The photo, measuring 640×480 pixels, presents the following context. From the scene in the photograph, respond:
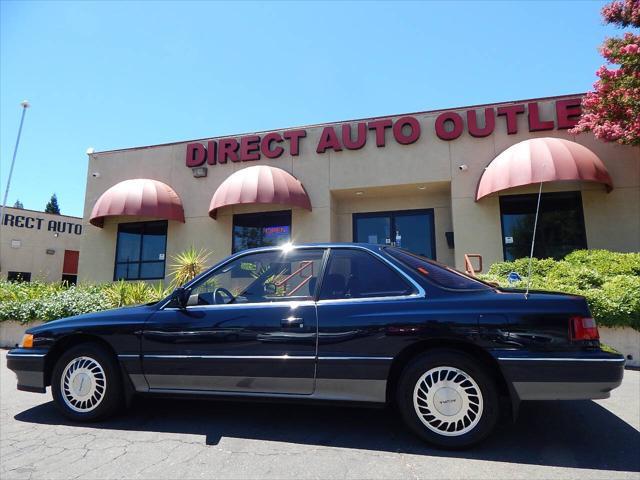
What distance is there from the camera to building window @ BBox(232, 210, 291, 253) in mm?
12734

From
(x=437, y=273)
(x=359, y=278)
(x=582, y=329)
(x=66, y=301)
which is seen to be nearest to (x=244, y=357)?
(x=359, y=278)

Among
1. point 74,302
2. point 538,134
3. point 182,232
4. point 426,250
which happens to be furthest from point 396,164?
point 74,302

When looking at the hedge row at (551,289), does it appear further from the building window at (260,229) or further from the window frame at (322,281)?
the window frame at (322,281)

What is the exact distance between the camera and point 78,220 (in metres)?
29.5

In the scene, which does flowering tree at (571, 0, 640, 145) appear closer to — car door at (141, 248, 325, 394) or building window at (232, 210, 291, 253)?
building window at (232, 210, 291, 253)

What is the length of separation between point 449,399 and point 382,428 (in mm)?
768

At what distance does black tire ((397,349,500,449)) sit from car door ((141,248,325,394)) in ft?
2.58

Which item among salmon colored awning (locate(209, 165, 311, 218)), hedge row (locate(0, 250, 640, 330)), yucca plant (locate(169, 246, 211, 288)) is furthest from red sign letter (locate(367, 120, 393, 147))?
yucca plant (locate(169, 246, 211, 288))

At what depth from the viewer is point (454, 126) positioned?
11508 mm

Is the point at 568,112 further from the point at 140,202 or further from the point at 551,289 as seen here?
the point at 140,202

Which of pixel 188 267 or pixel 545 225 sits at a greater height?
pixel 545 225

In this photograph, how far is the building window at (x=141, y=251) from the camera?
13.8 m

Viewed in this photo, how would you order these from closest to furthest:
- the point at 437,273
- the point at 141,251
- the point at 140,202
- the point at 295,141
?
the point at 437,273 < the point at 140,202 < the point at 295,141 < the point at 141,251

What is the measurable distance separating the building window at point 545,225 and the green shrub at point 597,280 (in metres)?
1.39
